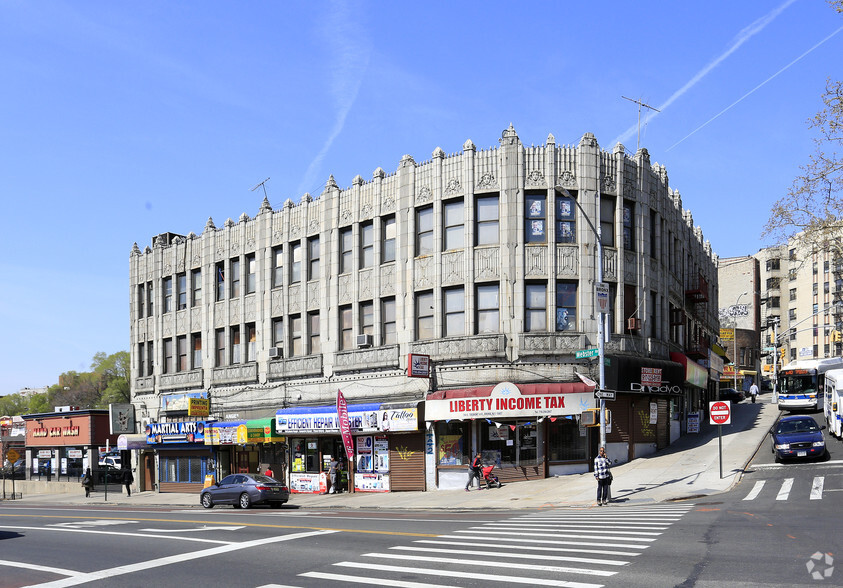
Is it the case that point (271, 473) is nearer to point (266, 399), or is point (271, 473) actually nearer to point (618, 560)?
point (266, 399)

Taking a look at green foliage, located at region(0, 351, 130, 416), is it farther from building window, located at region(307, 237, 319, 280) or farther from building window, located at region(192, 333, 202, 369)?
building window, located at region(307, 237, 319, 280)

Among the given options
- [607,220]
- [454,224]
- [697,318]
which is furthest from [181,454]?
[697,318]

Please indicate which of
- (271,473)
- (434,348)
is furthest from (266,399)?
(434,348)

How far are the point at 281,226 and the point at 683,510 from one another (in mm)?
28661

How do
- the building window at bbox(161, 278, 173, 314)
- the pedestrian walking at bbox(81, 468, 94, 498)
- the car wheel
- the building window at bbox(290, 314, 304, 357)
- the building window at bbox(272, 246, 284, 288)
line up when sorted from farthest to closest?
the building window at bbox(161, 278, 173, 314)
the pedestrian walking at bbox(81, 468, 94, 498)
the building window at bbox(272, 246, 284, 288)
the building window at bbox(290, 314, 304, 357)
the car wheel

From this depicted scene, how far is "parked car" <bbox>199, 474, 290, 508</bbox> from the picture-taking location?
32.0m

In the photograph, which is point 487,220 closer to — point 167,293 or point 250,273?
point 250,273

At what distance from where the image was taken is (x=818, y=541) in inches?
579

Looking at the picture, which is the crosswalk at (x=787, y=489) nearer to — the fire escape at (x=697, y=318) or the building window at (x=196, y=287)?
the fire escape at (x=697, y=318)

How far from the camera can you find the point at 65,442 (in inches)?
2426

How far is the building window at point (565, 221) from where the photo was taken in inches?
1378

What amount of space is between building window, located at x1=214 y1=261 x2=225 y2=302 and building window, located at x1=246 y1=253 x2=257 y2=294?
2402 mm

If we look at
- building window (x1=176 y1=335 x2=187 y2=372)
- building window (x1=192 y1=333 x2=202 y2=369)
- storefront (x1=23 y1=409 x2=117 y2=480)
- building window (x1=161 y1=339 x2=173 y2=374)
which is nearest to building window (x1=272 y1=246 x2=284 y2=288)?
building window (x1=192 y1=333 x2=202 y2=369)

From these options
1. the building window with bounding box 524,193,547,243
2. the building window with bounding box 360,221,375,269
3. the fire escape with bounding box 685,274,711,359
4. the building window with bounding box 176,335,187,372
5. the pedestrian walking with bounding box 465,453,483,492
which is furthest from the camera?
the building window with bounding box 176,335,187,372
